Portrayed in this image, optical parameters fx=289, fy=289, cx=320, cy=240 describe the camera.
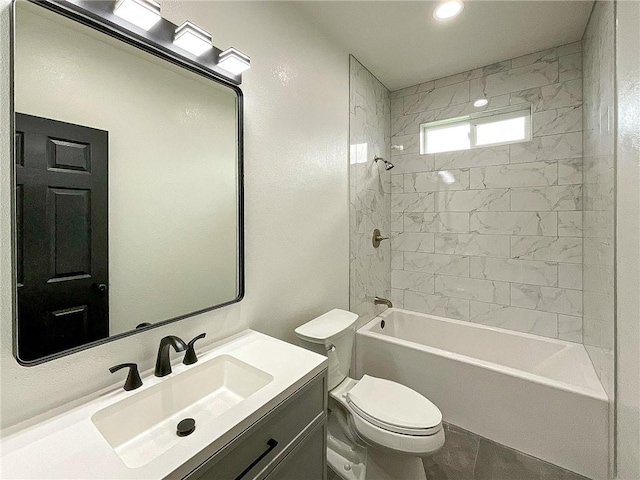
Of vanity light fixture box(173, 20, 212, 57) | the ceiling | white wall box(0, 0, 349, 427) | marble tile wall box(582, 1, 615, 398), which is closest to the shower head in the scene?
white wall box(0, 0, 349, 427)

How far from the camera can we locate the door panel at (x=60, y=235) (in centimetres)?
83

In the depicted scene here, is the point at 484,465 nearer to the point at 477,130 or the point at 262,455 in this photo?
the point at 262,455

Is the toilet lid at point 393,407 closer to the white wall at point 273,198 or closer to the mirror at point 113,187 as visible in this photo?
the white wall at point 273,198

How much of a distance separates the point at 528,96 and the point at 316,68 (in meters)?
1.79

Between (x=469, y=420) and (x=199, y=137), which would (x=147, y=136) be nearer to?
(x=199, y=137)

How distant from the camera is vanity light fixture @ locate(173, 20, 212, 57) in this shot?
1.13 meters

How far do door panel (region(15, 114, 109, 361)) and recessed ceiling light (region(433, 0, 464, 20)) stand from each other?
6.58 feet

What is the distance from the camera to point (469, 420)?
1998 mm

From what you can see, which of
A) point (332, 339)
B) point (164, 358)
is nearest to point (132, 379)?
point (164, 358)

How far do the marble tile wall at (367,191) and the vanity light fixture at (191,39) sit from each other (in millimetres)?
1364

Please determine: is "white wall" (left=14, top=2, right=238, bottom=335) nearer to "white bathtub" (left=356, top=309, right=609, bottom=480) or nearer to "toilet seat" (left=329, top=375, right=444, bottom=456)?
"toilet seat" (left=329, top=375, right=444, bottom=456)

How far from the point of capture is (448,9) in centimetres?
181

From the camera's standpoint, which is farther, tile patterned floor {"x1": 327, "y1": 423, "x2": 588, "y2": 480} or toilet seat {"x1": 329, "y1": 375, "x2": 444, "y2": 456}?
tile patterned floor {"x1": 327, "y1": 423, "x2": 588, "y2": 480}

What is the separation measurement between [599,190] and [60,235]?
2.58m
